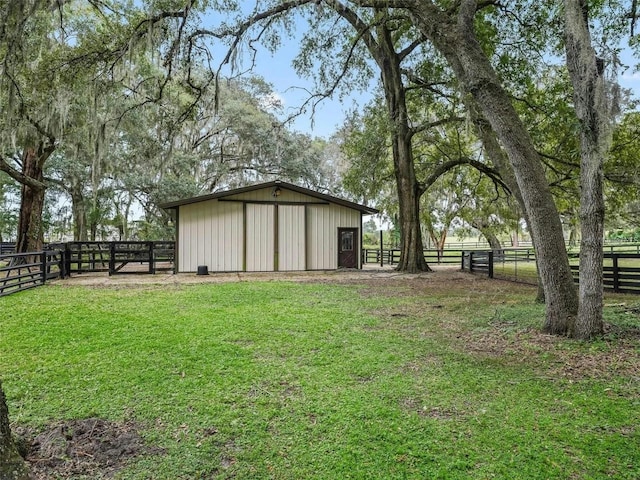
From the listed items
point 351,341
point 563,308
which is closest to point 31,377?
point 351,341

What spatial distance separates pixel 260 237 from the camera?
13.8 m

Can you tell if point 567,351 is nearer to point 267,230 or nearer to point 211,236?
point 267,230

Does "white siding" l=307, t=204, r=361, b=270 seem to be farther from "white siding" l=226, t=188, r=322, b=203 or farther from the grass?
the grass

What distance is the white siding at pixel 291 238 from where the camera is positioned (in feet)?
46.0

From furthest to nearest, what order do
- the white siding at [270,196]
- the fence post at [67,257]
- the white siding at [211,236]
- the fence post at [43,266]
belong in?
the white siding at [270,196], the white siding at [211,236], the fence post at [67,257], the fence post at [43,266]

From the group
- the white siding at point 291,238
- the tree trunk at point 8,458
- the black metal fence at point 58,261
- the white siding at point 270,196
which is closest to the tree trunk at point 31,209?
the black metal fence at point 58,261

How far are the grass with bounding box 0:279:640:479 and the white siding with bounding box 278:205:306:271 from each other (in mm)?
8061

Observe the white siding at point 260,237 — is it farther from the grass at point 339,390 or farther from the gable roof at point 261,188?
the grass at point 339,390

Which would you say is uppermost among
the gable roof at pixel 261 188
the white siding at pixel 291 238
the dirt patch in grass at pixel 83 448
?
the gable roof at pixel 261 188

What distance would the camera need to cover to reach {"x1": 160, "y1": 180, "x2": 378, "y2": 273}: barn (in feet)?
43.3

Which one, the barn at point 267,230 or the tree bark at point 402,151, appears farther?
the barn at point 267,230

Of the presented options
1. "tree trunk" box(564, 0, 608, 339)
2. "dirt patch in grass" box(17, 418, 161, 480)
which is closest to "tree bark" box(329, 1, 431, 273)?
"tree trunk" box(564, 0, 608, 339)

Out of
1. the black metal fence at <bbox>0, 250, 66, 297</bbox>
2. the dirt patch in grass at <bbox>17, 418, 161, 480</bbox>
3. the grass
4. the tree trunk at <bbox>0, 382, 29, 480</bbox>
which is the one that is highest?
the black metal fence at <bbox>0, 250, 66, 297</bbox>

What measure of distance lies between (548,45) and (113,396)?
11.8m
